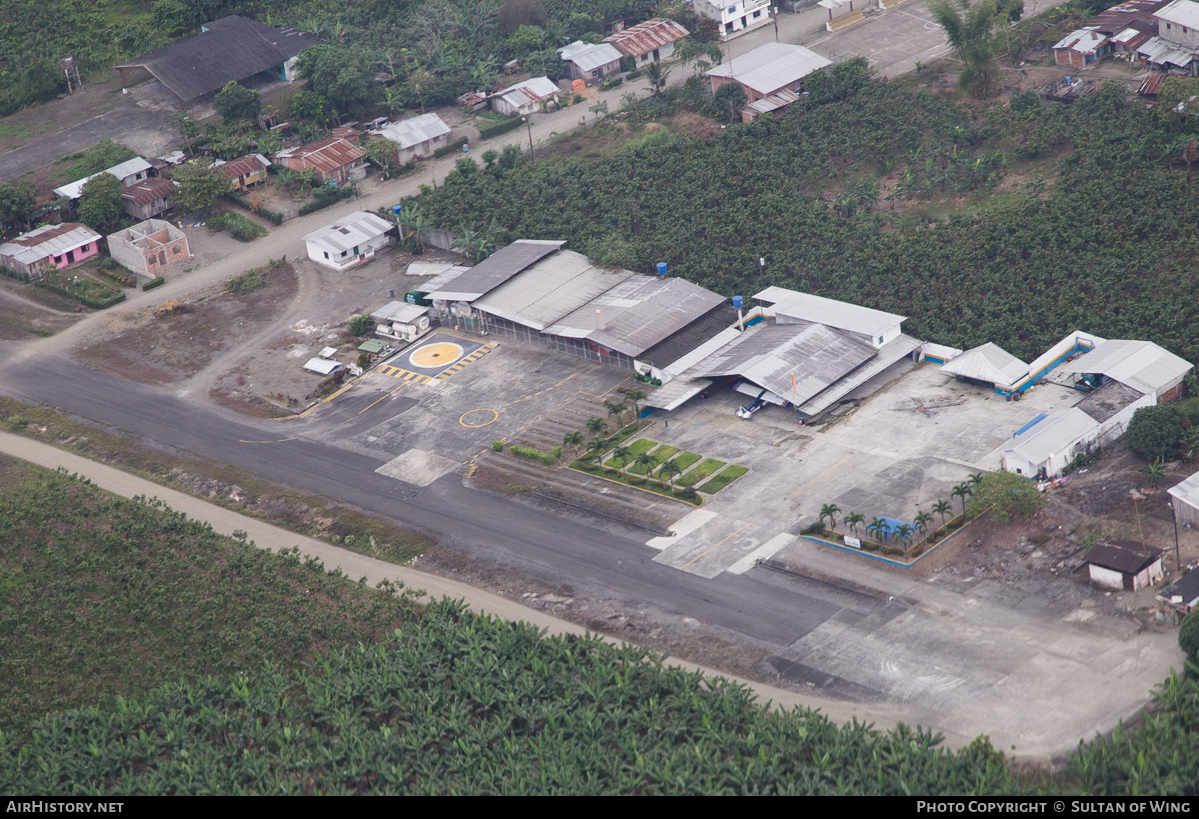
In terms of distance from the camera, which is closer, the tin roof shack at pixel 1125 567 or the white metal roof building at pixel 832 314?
the tin roof shack at pixel 1125 567

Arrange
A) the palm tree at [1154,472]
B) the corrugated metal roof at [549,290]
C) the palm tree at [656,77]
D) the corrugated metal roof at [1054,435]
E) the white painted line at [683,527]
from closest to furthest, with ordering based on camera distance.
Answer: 1. the palm tree at [1154,472]
2. the white painted line at [683,527]
3. the corrugated metal roof at [1054,435]
4. the corrugated metal roof at [549,290]
5. the palm tree at [656,77]

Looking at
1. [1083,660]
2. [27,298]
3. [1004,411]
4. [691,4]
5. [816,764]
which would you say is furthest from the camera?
[691,4]

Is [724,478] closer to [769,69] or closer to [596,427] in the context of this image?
[596,427]

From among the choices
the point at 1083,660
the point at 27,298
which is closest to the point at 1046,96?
the point at 1083,660

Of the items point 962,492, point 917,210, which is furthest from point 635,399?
point 917,210

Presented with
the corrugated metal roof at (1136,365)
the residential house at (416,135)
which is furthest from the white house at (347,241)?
the corrugated metal roof at (1136,365)

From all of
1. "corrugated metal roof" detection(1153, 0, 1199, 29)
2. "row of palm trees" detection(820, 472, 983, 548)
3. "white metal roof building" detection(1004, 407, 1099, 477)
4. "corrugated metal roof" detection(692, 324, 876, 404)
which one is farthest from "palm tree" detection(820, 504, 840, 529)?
"corrugated metal roof" detection(1153, 0, 1199, 29)

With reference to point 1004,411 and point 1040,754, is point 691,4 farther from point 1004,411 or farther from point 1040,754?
point 1040,754

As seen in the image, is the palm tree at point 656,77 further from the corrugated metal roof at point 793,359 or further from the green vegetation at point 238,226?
the corrugated metal roof at point 793,359

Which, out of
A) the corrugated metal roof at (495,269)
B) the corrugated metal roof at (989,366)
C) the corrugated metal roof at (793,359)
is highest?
the corrugated metal roof at (495,269)
